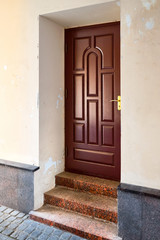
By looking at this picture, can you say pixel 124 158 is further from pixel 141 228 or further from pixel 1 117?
pixel 1 117

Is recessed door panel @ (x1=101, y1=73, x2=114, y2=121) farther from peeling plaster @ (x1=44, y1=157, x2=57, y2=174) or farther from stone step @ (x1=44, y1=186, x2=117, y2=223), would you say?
stone step @ (x1=44, y1=186, x2=117, y2=223)

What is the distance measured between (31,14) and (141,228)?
2.71 m

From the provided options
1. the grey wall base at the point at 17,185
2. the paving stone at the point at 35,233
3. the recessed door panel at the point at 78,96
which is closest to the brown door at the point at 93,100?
the recessed door panel at the point at 78,96

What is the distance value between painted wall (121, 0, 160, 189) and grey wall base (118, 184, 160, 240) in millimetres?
106

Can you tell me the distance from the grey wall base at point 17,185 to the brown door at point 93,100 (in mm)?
694

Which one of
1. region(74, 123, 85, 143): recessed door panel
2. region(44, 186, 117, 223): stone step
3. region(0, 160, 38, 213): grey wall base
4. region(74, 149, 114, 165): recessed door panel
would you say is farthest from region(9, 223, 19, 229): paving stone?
region(74, 123, 85, 143): recessed door panel

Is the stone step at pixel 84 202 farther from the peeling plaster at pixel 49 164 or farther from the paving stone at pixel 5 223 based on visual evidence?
the paving stone at pixel 5 223

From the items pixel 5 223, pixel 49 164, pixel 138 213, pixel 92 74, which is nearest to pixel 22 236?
pixel 5 223

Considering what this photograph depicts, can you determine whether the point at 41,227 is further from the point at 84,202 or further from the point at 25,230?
the point at 84,202

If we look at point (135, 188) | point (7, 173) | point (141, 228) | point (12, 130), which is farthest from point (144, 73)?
point (7, 173)

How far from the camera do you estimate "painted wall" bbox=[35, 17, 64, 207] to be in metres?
2.84

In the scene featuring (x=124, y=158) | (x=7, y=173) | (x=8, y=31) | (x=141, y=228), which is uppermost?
(x=8, y=31)

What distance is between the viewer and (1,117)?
3100mm

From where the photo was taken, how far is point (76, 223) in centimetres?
246
